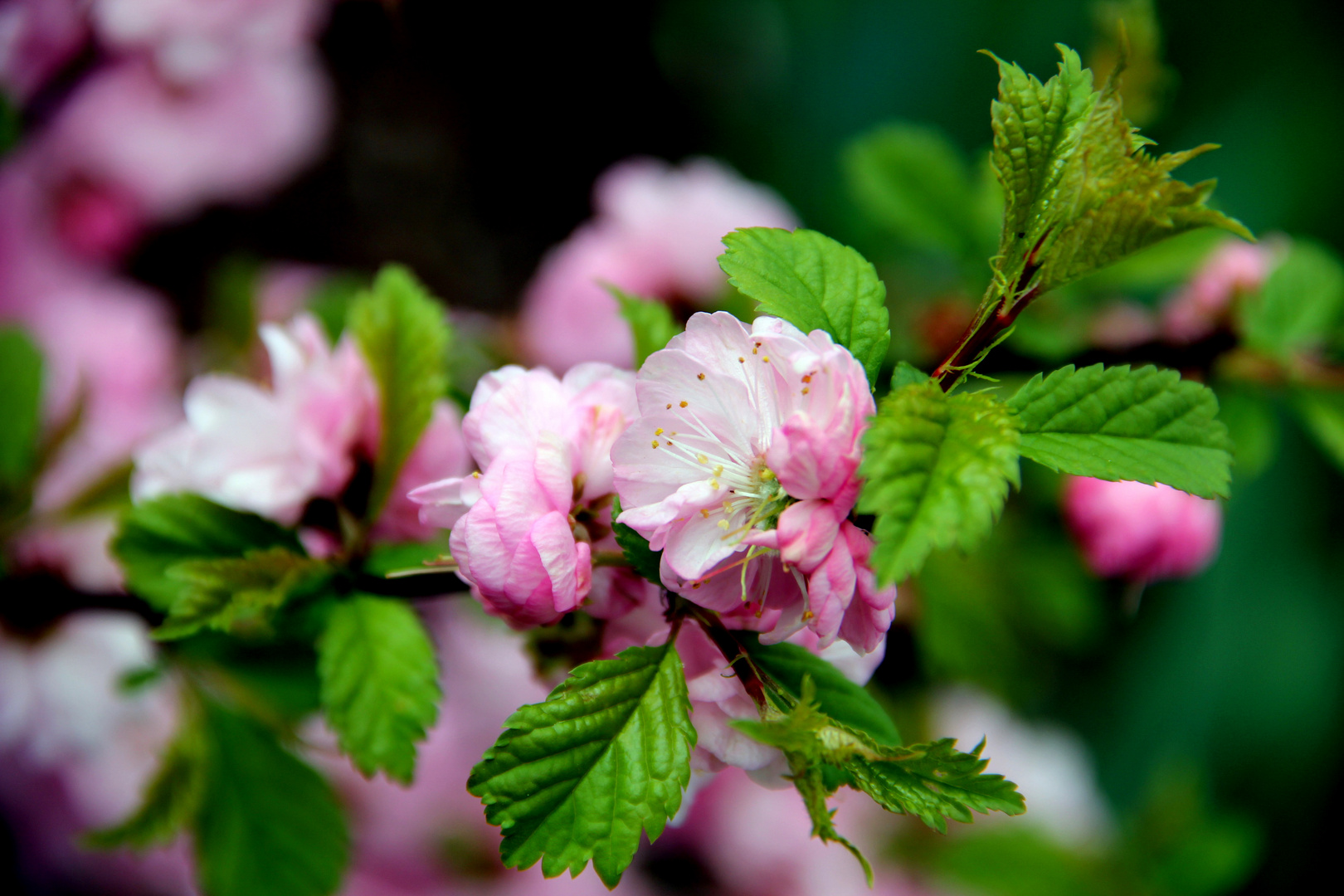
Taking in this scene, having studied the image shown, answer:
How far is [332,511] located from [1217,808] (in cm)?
173

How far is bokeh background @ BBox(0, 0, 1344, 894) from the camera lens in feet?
5.37

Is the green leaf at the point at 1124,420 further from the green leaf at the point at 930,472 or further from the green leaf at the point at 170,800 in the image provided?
the green leaf at the point at 170,800

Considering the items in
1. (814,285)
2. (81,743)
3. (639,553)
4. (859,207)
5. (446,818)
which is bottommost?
(446,818)

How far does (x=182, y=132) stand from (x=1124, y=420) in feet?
4.19

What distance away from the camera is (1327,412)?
2.41 ft

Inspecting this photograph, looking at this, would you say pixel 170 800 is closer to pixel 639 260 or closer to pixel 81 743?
pixel 81 743

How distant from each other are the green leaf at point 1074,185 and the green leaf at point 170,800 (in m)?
0.67

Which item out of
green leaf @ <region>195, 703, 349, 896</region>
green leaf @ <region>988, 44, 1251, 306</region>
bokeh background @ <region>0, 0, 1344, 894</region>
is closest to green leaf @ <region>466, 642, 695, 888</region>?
green leaf @ <region>988, 44, 1251, 306</region>

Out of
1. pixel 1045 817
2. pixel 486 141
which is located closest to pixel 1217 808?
pixel 1045 817

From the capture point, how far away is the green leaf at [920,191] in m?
0.91

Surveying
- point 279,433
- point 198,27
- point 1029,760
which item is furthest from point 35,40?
point 1029,760

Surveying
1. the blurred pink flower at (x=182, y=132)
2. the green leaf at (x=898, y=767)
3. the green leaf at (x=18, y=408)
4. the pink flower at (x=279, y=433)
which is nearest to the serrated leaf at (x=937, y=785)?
the green leaf at (x=898, y=767)

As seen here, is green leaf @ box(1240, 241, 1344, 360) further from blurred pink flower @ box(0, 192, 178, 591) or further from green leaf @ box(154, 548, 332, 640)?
blurred pink flower @ box(0, 192, 178, 591)

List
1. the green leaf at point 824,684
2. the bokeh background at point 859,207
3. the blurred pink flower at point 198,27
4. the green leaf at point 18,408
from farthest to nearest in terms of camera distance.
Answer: the bokeh background at point 859,207, the blurred pink flower at point 198,27, the green leaf at point 18,408, the green leaf at point 824,684
